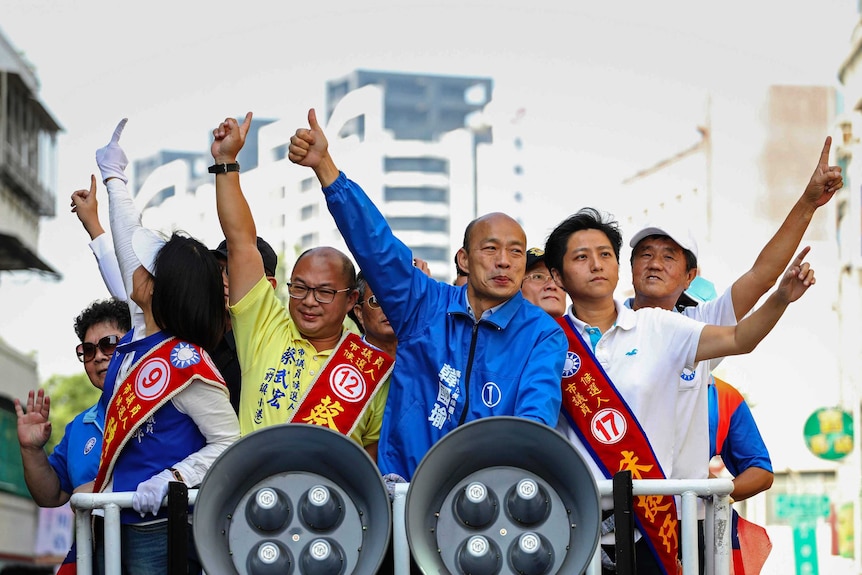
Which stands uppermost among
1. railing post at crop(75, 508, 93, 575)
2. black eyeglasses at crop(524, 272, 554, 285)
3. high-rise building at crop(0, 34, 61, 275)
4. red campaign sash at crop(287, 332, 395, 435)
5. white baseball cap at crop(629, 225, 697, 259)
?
high-rise building at crop(0, 34, 61, 275)

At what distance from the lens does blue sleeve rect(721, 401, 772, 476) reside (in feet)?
17.5

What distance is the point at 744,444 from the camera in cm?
Answer: 536

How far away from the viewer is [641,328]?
4.52 metres

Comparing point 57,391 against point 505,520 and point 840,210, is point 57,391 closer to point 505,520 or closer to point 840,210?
point 840,210

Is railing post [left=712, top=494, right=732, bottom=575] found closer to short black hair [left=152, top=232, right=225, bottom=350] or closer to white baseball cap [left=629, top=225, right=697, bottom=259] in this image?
short black hair [left=152, top=232, right=225, bottom=350]

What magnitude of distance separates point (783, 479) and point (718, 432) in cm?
4274

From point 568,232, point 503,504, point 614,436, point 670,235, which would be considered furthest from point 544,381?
point 670,235

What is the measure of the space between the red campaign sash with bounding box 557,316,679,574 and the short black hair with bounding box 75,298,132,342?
74.9 inches

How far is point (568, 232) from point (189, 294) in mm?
1383

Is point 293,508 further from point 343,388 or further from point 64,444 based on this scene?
point 64,444

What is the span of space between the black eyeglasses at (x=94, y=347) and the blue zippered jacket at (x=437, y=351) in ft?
3.90

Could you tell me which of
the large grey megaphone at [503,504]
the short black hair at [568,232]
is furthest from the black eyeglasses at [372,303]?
the large grey megaphone at [503,504]

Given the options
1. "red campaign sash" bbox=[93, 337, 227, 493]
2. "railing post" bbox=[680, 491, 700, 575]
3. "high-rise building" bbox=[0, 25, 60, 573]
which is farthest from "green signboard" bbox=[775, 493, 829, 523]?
"red campaign sash" bbox=[93, 337, 227, 493]

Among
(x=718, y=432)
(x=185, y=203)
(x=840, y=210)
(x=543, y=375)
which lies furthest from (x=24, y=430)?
(x=840, y=210)
